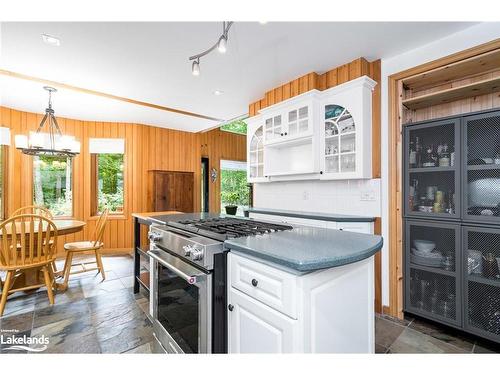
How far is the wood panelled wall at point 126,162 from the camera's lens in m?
4.18

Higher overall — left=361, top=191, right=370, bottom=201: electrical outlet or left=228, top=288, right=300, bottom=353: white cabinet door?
Result: left=361, top=191, right=370, bottom=201: electrical outlet

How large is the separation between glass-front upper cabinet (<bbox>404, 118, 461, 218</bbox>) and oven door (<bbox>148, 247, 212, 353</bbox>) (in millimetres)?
2112

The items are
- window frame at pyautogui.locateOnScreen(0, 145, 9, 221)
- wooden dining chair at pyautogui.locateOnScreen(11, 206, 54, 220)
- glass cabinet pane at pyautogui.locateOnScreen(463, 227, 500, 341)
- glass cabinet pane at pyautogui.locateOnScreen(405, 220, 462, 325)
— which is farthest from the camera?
window frame at pyautogui.locateOnScreen(0, 145, 9, 221)

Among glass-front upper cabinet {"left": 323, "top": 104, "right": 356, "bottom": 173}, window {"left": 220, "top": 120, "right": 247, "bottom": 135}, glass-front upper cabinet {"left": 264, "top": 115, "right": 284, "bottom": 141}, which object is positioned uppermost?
window {"left": 220, "top": 120, "right": 247, "bottom": 135}

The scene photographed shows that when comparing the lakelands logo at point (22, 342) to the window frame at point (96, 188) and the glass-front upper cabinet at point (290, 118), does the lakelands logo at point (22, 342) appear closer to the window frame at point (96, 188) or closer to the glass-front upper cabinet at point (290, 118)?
the glass-front upper cabinet at point (290, 118)

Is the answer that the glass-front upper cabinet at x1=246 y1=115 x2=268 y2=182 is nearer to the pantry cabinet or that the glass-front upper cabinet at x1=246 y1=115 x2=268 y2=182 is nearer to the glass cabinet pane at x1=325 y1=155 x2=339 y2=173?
the glass cabinet pane at x1=325 y1=155 x2=339 y2=173

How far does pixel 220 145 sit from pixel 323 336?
6123mm

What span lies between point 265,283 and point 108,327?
6.29ft

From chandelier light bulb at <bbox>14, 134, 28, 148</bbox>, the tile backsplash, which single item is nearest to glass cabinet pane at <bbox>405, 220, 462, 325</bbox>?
the tile backsplash

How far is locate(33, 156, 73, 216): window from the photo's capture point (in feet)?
14.6

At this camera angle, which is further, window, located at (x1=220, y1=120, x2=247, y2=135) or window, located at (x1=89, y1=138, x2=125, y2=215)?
window, located at (x1=220, y1=120, x2=247, y2=135)

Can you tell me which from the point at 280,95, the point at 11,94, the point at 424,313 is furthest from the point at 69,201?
the point at 424,313

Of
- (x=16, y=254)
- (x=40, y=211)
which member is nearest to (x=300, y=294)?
(x=16, y=254)

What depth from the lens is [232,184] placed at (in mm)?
7094
